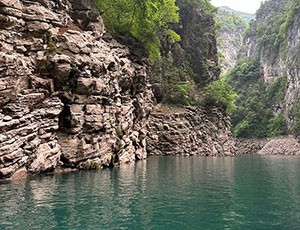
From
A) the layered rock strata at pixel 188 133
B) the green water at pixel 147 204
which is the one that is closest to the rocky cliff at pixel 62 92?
the green water at pixel 147 204

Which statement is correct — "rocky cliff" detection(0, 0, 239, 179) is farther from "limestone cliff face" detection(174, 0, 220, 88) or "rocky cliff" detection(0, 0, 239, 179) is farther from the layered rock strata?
"limestone cliff face" detection(174, 0, 220, 88)

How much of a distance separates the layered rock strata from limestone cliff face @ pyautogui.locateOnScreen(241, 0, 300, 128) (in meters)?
46.8

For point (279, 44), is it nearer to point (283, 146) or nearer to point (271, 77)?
point (271, 77)

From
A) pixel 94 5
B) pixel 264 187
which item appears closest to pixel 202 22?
pixel 94 5

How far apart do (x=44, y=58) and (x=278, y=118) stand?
114m

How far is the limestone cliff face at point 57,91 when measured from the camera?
1114 inches

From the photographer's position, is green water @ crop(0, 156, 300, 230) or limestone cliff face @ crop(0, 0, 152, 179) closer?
green water @ crop(0, 156, 300, 230)

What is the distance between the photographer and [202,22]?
94.1 metres

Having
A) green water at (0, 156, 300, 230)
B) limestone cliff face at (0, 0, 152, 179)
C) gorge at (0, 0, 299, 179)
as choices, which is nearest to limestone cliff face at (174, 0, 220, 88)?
gorge at (0, 0, 299, 179)

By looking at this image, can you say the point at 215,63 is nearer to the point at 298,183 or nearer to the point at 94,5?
the point at 94,5

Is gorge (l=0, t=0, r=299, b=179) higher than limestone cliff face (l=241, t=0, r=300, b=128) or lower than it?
lower

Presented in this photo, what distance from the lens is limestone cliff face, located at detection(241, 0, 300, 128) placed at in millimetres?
124500

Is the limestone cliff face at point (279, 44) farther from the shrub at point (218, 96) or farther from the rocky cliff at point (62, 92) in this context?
the rocky cliff at point (62, 92)

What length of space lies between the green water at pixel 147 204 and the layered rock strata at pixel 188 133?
135 ft
